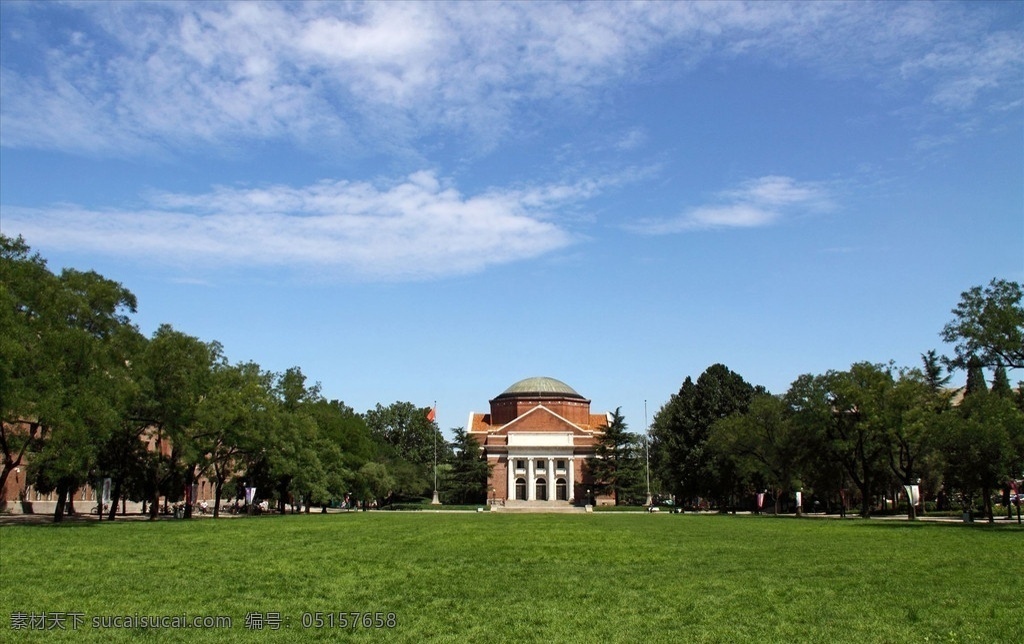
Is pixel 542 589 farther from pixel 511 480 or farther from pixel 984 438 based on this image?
pixel 511 480

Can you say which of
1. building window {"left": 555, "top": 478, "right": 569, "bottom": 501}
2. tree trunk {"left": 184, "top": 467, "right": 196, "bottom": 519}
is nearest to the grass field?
tree trunk {"left": 184, "top": 467, "right": 196, "bottom": 519}

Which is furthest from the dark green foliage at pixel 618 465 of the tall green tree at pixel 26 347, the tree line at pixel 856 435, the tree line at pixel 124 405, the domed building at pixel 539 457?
the tall green tree at pixel 26 347

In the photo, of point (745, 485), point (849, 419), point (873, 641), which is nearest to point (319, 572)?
point (873, 641)

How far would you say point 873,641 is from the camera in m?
10.4

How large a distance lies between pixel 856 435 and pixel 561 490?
57.7 metres

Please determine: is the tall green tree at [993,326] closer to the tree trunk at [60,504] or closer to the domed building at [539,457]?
the tree trunk at [60,504]

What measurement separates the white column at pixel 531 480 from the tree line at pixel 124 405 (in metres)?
37.5

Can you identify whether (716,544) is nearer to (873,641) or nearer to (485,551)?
(485,551)

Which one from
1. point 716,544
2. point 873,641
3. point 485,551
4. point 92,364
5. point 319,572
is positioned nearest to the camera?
point 873,641

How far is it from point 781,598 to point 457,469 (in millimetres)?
88094

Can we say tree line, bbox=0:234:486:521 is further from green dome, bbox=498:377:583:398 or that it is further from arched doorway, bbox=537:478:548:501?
green dome, bbox=498:377:583:398

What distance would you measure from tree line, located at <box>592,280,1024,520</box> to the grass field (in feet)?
45.9

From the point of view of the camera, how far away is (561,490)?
356ft

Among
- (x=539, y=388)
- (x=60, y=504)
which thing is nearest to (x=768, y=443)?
(x=60, y=504)
